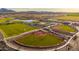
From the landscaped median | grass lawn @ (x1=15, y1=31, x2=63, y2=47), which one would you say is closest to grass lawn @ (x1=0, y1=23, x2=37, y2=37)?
grass lawn @ (x1=15, y1=31, x2=63, y2=47)

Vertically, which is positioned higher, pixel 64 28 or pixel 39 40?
pixel 64 28

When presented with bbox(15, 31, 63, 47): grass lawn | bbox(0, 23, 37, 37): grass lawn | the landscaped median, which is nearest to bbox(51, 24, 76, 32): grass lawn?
the landscaped median

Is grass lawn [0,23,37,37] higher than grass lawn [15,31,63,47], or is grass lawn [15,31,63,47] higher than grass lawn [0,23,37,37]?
grass lawn [0,23,37,37]

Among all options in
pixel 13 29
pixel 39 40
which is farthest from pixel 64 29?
pixel 13 29

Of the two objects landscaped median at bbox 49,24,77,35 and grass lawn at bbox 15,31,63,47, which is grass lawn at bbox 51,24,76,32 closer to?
landscaped median at bbox 49,24,77,35

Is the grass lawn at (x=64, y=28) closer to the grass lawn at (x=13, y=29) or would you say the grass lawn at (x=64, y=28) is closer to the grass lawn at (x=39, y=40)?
the grass lawn at (x=39, y=40)

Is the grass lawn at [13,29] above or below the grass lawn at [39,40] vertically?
above

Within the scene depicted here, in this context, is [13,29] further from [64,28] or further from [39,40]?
[64,28]

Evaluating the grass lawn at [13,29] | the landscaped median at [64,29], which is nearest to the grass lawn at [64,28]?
the landscaped median at [64,29]
